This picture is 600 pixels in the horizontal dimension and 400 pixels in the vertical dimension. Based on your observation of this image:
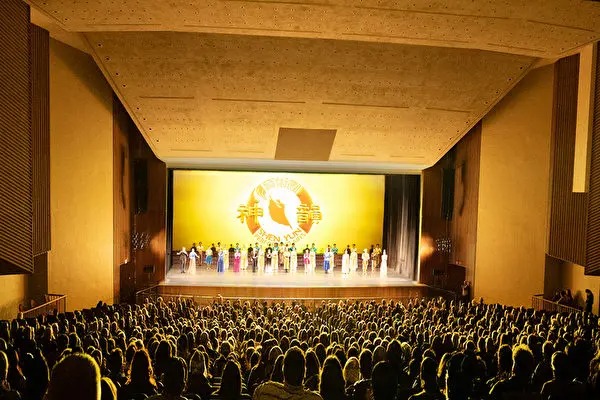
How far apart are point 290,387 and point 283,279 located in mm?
15508

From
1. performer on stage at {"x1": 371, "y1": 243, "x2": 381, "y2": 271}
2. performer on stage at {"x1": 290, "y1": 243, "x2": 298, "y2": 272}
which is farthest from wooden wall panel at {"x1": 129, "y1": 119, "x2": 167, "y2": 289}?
performer on stage at {"x1": 371, "y1": 243, "x2": 381, "y2": 271}

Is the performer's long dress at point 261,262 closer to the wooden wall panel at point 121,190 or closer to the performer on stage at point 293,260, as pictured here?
the performer on stage at point 293,260

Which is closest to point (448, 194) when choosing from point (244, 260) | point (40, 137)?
point (244, 260)

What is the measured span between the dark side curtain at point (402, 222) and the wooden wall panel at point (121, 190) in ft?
35.0

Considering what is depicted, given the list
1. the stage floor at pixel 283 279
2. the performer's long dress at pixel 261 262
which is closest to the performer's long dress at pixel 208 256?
the stage floor at pixel 283 279

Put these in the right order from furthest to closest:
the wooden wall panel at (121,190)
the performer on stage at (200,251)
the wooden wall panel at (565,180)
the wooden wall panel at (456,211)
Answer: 1. the performer on stage at (200,251)
2. the wooden wall panel at (456,211)
3. the wooden wall panel at (121,190)
4. the wooden wall panel at (565,180)

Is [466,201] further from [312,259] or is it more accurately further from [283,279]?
[283,279]

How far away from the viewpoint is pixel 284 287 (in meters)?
17.4

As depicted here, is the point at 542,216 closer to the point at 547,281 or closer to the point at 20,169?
the point at 547,281

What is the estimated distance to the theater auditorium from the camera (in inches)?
222

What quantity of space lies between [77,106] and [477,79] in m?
11.7

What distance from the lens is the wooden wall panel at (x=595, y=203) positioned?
34.0 feet

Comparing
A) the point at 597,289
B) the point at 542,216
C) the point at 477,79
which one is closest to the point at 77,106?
the point at 477,79

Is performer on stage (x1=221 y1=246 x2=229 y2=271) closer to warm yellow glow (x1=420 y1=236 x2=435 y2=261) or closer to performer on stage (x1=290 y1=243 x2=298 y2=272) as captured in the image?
A: performer on stage (x1=290 y1=243 x2=298 y2=272)
